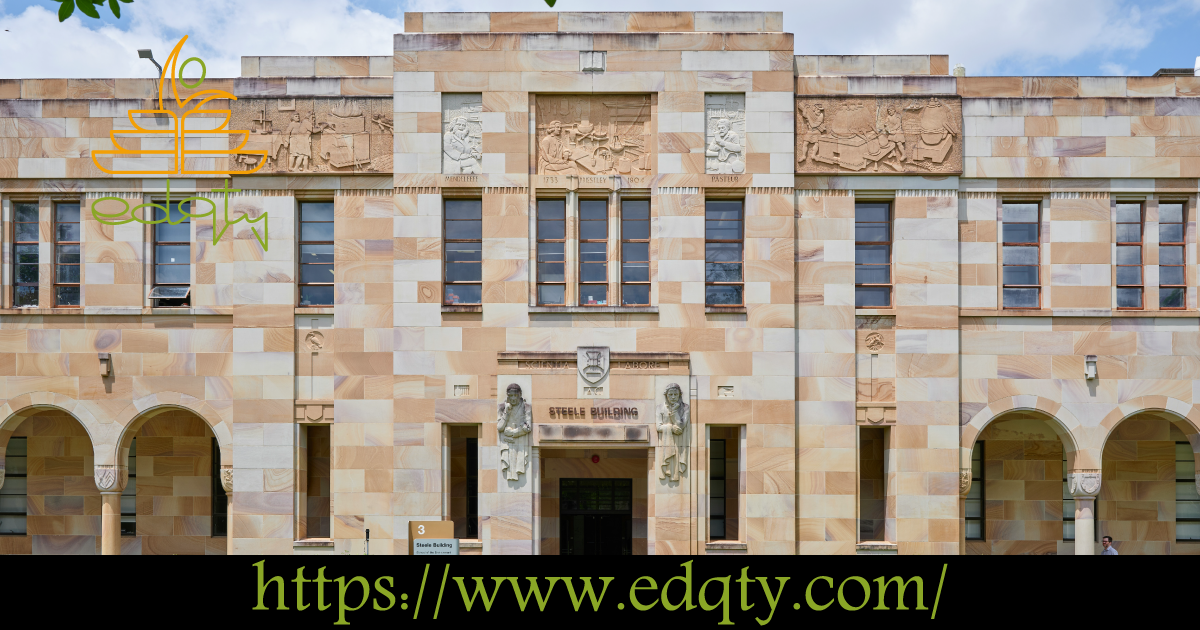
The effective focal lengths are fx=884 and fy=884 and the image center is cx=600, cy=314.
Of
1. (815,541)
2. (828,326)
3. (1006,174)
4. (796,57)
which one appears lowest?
(815,541)

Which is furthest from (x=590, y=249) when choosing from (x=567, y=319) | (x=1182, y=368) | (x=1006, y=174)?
(x=1182, y=368)

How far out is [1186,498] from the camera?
67.8 ft

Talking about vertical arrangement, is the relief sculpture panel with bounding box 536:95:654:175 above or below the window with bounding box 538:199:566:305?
above

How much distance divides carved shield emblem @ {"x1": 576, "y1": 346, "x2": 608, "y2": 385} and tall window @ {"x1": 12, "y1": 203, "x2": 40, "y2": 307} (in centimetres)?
1254

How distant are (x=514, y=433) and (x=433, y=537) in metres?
2.63

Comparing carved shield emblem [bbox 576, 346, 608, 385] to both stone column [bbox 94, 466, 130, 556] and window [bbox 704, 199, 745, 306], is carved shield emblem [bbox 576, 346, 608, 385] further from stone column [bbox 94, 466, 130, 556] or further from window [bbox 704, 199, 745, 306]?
stone column [bbox 94, 466, 130, 556]

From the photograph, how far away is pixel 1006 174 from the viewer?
Answer: 19.5 metres

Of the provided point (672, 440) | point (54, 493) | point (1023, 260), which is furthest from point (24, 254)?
point (1023, 260)

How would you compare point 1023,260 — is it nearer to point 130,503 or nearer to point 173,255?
point 173,255

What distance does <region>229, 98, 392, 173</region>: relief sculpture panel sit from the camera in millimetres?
19438

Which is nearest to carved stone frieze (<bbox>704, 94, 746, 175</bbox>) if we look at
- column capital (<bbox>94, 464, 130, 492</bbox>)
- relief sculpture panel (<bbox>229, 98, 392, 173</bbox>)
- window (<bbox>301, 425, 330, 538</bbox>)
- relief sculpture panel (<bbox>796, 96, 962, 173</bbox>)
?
relief sculpture panel (<bbox>796, 96, 962, 173</bbox>)

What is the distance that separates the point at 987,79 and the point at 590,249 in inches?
390

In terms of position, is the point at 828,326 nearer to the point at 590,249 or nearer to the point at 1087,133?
the point at 590,249
